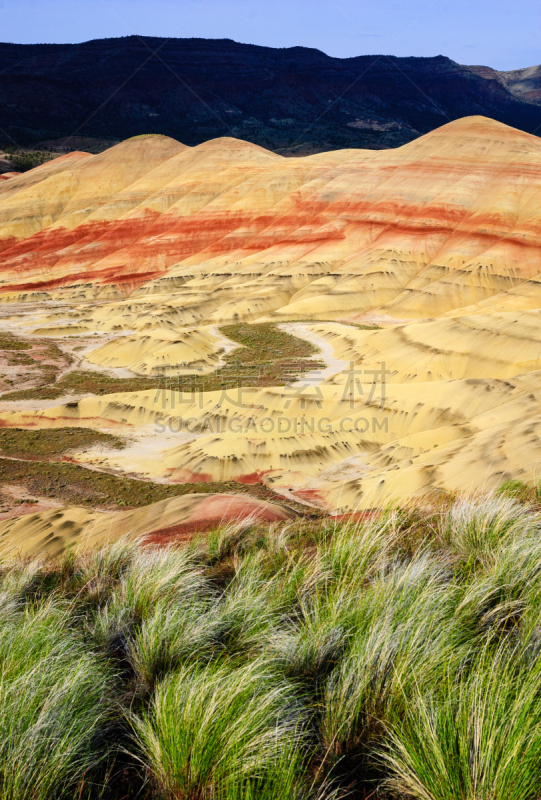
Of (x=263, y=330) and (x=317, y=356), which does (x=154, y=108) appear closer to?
(x=263, y=330)

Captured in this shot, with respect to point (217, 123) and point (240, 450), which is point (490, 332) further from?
point (217, 123)

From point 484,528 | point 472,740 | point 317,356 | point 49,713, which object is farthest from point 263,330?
point 472,740

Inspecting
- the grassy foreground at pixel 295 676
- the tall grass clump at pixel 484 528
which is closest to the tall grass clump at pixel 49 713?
the grassy foreground at pixel 295 676

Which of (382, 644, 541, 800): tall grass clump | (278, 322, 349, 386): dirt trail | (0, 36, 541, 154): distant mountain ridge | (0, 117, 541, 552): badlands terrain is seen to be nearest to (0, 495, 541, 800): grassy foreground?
(382, 644, 541, 800): tall grass clump

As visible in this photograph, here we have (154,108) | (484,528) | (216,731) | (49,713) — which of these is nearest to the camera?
(216,731)

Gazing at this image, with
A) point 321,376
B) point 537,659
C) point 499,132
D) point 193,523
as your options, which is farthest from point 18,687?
point 499,132

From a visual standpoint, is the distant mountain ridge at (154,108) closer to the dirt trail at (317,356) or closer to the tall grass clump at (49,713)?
the dirt trail at (317,356)

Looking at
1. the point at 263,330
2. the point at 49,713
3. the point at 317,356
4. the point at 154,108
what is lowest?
the point at 317,356
